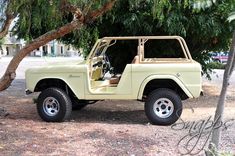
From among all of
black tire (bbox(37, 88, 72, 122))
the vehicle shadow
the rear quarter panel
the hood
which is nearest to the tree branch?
the hood

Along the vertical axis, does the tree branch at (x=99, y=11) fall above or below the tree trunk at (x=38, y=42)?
above

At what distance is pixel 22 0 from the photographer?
7293 millimetres

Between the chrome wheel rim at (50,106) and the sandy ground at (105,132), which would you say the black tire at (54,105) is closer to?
the chrome wheel rim at (50,106)

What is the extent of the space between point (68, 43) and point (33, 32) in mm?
1984

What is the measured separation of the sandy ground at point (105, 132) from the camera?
650cm

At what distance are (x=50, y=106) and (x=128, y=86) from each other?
1.68 meters

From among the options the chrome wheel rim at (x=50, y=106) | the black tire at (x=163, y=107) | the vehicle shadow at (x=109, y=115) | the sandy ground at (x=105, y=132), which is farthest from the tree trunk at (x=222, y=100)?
the chrome wheel rim at (x=50, y=106)

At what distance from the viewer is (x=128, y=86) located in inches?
342

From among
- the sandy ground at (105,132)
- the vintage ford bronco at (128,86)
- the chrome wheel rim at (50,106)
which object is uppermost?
the vintage ford bronco at (128,86)

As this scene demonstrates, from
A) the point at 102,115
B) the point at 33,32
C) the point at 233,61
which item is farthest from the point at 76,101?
the point at 233,61

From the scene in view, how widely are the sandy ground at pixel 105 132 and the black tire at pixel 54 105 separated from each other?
0.56 feet

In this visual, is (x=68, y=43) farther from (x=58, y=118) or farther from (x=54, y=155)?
(x=54, y=155)

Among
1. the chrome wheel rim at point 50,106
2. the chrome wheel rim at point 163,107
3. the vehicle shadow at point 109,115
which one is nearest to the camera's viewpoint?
the chrome wheel rim at point 163,107

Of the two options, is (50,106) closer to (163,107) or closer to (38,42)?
(38,42)
